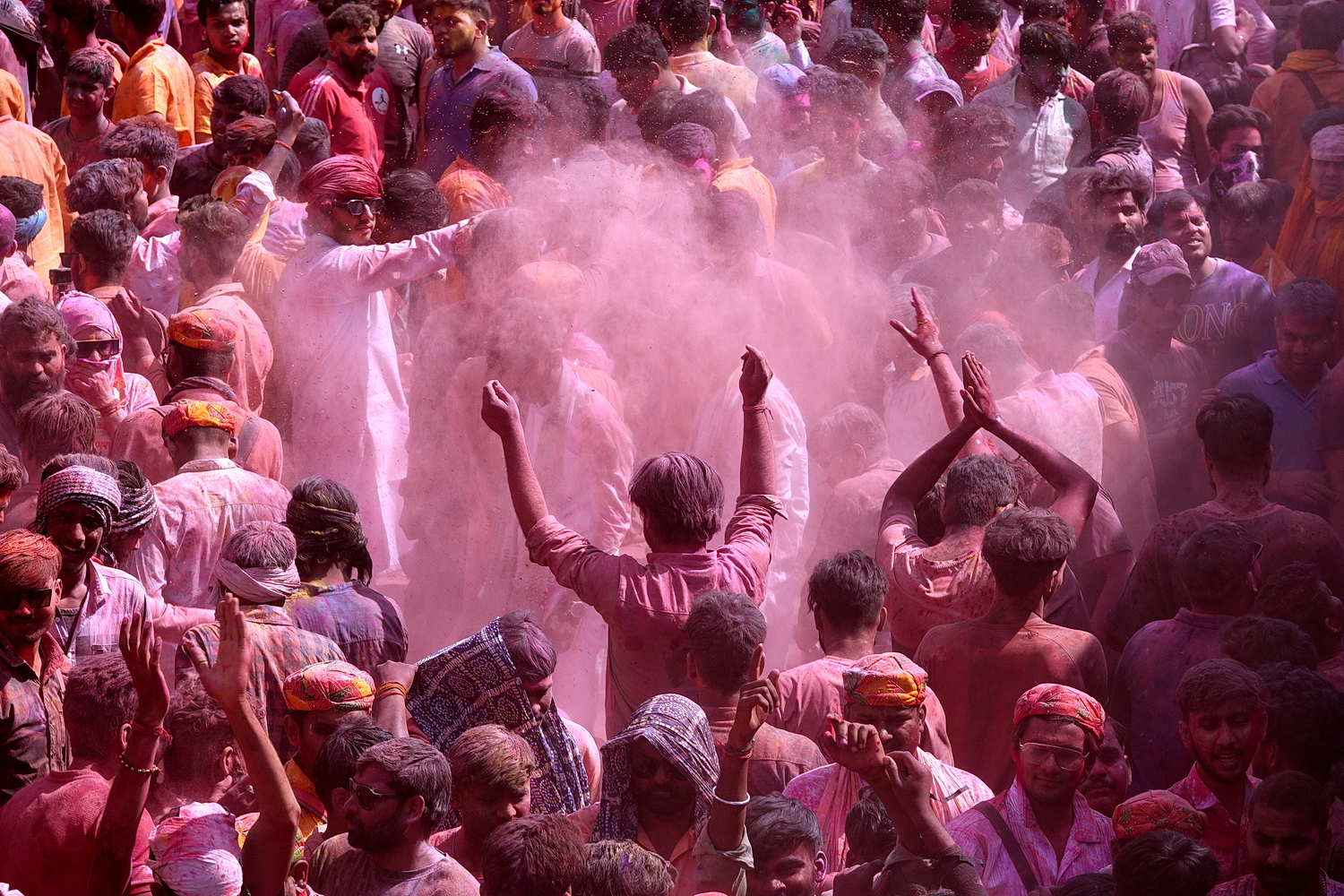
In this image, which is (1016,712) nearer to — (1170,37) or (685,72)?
(685,72)

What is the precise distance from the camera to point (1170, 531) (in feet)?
18.9

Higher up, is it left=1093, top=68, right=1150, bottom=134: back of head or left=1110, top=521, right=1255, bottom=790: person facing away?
left=1093, top=68, right=1150, bottom=134: back of head

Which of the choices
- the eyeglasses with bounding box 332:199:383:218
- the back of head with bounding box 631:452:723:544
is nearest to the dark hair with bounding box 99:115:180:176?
the eyeglasses with bounding box 332:199:383:218

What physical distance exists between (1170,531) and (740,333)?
2811mm

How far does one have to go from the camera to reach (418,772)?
3910 millimetres

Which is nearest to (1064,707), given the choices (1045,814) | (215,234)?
(1045,814)

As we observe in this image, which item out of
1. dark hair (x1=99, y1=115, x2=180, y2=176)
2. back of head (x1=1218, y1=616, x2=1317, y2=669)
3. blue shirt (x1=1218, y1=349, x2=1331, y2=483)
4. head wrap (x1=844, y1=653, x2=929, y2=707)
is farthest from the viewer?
dark hair (x1=99, y1=115, x2=180, y2=176)

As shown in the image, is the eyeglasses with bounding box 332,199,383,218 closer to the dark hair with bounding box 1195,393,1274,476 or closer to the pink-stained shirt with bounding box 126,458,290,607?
the pink-stained shirt with bounding box 126,458,290,607

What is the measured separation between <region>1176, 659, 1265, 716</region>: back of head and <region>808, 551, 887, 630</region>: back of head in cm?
94

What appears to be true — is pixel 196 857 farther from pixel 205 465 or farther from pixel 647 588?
pixel 205 465

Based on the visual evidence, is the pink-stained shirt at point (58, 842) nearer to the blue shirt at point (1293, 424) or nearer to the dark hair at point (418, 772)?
the dark hair at point (418, 772)

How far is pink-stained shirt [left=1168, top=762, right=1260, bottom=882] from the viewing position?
169 inches

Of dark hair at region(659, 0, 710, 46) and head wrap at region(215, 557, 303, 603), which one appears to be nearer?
head wrap at region(215, 557, 303, 603)

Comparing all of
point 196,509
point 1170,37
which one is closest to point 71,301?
point 196,509
